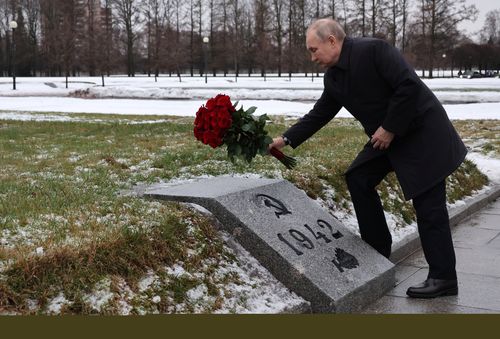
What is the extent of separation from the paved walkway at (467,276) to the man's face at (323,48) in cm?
157

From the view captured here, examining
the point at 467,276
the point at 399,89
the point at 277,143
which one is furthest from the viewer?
the point at 467,276

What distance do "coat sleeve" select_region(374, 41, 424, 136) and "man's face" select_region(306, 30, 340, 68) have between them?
0.27m

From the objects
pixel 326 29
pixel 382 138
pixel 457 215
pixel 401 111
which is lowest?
pixel 457 215

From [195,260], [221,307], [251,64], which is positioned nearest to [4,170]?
[195,260]

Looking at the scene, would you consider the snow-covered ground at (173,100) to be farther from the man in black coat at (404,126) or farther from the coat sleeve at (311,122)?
the man in black coat at (404,126)

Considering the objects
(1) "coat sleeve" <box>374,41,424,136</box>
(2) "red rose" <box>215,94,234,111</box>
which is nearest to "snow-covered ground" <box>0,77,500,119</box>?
(2) "red rose" <box>215,94,234,111</box>

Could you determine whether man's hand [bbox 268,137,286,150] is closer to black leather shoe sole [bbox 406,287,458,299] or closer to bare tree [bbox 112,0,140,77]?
black leather shoe sole [bbox 406,287,458,299]

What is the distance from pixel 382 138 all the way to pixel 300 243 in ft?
2.81

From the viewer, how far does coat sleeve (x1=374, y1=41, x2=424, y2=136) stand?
3.90m

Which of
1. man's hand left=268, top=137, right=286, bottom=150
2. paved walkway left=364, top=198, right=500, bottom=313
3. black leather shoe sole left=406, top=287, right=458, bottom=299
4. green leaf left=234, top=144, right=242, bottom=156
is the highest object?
man's hand left=268, top=137, right=286, bottom=150

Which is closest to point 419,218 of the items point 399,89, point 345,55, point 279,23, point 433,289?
point 433,289

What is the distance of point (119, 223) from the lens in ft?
13.9

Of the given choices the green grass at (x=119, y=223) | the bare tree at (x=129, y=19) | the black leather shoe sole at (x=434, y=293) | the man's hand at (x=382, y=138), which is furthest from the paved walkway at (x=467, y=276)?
the bare tree at (x=129, y=19)

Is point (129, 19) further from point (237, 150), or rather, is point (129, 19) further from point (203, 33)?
point (237, 150)
